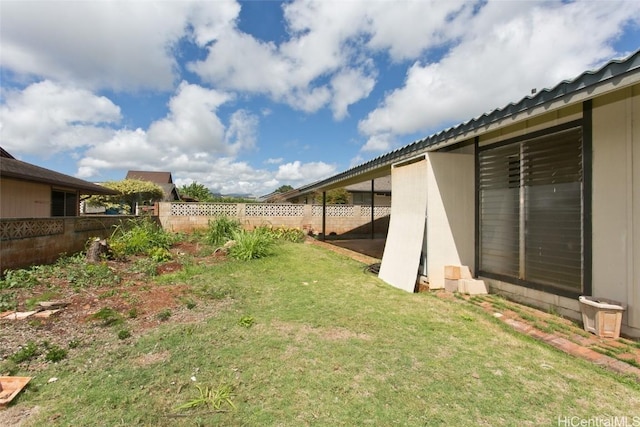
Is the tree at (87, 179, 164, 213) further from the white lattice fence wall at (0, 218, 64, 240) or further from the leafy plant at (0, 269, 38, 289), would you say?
the leafy plant at (0, 269, 38, 289)

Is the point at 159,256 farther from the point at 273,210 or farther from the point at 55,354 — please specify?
the point at 273,210

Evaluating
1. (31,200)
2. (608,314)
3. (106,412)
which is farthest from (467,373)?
(31,200)

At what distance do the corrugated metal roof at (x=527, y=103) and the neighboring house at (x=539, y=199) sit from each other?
0.01 meters

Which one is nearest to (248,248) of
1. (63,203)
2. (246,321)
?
Answer: (246,321)

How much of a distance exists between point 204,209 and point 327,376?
1338cm

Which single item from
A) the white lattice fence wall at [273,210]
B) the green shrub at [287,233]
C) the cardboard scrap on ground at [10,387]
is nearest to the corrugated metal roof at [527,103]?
the cardboard scrap on ground at [10,387]

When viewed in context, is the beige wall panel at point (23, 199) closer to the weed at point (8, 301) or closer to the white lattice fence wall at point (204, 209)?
the white lattice fence wall at point (204, 209)

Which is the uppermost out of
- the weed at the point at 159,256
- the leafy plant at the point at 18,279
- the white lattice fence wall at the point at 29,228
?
the white lattice fence wall at the point at 29,228

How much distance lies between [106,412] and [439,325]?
350cm

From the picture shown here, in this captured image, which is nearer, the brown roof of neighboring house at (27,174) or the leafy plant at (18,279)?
the leafy plant at (18,279)

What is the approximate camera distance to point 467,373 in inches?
104

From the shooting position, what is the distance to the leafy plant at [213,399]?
2.15m

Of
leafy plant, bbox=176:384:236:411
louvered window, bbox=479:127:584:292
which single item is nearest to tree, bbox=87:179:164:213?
leafy plant, bbox=176:384:236:411

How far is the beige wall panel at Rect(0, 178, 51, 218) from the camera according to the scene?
8.98 metres
